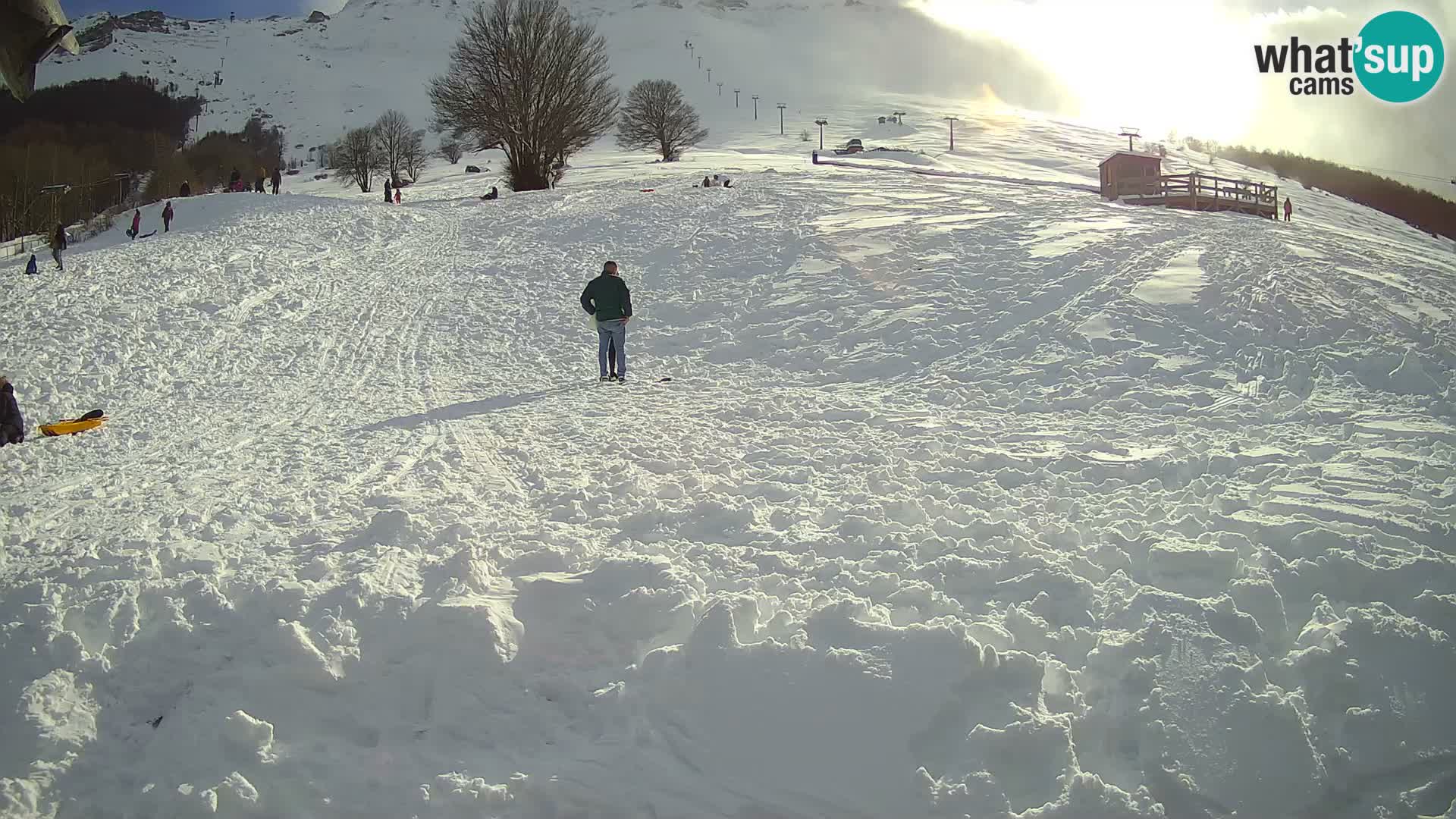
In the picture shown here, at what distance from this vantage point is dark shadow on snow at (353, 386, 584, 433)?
29.4 ft

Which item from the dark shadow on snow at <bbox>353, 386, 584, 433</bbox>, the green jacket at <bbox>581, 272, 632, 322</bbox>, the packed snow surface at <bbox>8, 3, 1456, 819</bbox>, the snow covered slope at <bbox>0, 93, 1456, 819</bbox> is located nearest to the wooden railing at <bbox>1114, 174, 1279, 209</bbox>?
the packed snow surface at <bbox>8, 3, 1456, 819</bbox>

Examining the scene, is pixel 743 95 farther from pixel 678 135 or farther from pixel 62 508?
pixel 62 508

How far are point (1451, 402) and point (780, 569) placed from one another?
23.8 ft

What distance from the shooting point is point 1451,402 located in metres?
7.87

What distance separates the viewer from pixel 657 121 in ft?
213

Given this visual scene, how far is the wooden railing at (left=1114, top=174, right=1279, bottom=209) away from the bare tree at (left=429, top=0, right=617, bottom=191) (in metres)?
25.8

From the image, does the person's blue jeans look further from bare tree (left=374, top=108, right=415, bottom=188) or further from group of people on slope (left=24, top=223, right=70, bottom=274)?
bare tree (left=374, top=108, right=415, bottom=188)

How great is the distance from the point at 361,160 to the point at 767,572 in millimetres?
71121

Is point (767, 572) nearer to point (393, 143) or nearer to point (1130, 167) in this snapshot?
point (1130, 167)

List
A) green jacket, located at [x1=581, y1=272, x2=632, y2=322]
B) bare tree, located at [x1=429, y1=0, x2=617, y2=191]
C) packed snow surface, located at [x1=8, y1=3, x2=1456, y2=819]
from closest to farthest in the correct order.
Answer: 1. packed snow surface, located at [x1=8, y1=3, x2=1456, y2=819]
2. green jacket, located at [x1=581, y1=272, x2=632, y2=322]
3. bare tree, located at [x1=429, y1=0, x2=617, y2=191]

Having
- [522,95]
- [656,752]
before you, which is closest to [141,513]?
[656,752]

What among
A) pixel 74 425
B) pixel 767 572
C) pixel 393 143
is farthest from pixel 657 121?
pixel 767 572

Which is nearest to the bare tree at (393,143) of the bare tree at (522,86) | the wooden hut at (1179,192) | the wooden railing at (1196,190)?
the bare tree at (522,86)

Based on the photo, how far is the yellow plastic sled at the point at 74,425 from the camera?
8828mm
